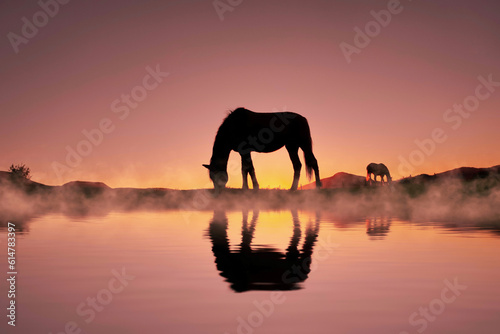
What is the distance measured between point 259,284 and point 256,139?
1853 centimetres

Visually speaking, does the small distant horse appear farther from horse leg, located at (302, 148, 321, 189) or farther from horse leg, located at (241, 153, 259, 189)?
horse leg, located at (241, 153, 259, 189)

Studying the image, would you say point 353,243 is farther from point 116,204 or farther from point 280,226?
point 116,204

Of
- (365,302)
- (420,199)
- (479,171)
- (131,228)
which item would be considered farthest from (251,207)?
(365,302)

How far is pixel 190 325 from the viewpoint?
4.52m

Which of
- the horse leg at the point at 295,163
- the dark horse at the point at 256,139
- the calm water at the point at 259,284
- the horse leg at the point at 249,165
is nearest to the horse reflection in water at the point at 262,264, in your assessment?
the calm water at the point at 259,284

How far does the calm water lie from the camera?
181 inches

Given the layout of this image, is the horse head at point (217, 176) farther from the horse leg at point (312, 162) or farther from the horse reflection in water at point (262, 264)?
the horse reflection in water at point (262, 264)

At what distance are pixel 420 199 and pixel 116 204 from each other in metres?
15.2

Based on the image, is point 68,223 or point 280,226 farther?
point 68,223

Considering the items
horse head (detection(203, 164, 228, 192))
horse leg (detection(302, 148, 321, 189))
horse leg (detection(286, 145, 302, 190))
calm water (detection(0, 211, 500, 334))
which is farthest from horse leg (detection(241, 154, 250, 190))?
calm water (detection(0, 211, 500, 334))

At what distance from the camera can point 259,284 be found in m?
6.07

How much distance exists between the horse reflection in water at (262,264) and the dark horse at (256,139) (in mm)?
12773

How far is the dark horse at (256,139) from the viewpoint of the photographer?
77.2 ft

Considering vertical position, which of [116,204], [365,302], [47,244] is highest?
[116,204]
